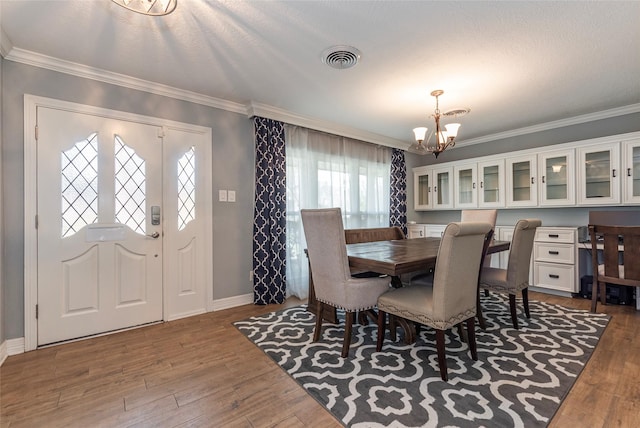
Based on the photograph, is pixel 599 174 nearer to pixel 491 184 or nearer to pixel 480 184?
pixel 491 184

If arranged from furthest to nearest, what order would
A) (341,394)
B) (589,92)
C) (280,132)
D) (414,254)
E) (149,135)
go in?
(280,132) < (589,92) < (149,135) < (414,254) < (341,394)

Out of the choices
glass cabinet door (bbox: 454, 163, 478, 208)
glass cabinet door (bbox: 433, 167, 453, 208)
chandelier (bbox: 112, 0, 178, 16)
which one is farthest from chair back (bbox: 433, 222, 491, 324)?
glass cabinet door (bbox: 433, 167, 453, 208)

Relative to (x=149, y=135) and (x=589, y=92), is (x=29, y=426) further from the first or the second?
(x=589, y=92)

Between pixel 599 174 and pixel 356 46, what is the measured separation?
3.42 meters

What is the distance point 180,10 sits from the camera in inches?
67.9

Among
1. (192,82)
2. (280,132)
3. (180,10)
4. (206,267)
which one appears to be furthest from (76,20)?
(206,267)

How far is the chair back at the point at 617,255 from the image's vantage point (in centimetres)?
260

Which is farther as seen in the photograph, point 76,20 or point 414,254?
point 414,254

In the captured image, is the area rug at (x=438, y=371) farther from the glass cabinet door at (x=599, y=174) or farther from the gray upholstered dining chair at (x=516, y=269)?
the glass cabinet door at (x=599, y=174)

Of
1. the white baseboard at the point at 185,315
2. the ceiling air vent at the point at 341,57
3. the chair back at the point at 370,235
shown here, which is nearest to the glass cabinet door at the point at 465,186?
the chair back at the point at 370,235

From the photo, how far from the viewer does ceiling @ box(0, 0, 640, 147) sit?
1746mm

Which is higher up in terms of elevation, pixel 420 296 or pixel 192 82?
pixel 192 82

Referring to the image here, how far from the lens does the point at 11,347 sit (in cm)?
209

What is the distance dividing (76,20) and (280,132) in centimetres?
197
